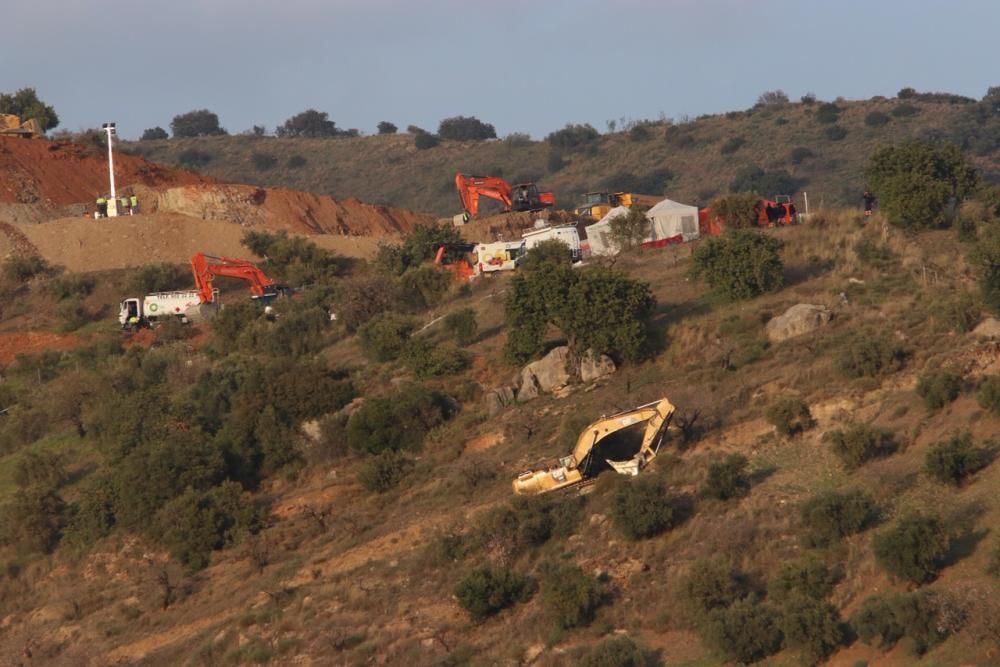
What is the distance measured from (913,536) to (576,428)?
32.9 feet

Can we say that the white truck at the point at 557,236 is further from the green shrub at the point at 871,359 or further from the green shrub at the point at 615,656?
the green shrub at the point at 615,656

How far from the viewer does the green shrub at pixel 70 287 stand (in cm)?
5981

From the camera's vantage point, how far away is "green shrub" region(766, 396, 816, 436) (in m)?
29.5

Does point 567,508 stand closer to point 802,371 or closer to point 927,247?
point 802,371

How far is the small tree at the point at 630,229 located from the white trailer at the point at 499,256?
3058 mm

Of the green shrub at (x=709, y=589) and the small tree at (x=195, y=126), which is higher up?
the small tree at (x=195, y=126)

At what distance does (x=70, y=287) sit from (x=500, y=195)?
634 inches

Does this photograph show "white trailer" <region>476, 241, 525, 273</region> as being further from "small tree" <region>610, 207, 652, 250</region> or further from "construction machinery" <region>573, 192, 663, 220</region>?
"construction machinery" <region>573, 192, 663, 220</region>

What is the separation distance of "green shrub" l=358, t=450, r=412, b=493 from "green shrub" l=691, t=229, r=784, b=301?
9.57m

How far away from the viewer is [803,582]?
75.2 feet

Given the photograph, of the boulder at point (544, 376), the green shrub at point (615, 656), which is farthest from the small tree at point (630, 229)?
the green shrub at point (615, 656)

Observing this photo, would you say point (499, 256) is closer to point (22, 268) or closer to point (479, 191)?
point (479, 191)

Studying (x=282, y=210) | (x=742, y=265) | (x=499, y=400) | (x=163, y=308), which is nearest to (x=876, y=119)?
(x=282, y=210)

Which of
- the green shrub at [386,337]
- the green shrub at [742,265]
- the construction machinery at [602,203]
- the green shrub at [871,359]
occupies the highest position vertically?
the construction machinery at [602,203]
